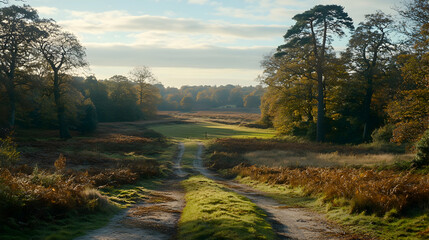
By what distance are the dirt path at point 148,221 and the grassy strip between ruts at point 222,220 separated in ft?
1.36

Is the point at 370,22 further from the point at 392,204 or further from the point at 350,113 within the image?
the point at 392,204

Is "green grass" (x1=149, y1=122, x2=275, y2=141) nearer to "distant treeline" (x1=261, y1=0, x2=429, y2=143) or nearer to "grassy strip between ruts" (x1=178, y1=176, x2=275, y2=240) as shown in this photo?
"distant treeline" (x1=261, y1=0, x2=429, y2=143)

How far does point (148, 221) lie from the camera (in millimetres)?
9898

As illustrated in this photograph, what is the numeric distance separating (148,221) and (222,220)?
2.29 metres

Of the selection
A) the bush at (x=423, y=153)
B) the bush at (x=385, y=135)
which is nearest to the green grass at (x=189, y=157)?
the bush at (x=423, y=153)

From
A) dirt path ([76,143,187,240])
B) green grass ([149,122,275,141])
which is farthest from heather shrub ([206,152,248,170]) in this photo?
green grass ([149,122,275,141])

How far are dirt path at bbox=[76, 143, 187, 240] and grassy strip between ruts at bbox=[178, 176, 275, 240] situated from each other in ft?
1.36

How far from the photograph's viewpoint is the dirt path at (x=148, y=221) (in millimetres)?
8195

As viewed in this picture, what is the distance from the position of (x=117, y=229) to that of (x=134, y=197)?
536 centimetres

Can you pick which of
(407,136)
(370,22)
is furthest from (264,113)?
(407,136)

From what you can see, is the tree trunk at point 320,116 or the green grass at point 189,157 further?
the tree trunk at point 320,116

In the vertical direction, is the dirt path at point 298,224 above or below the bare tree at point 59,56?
below

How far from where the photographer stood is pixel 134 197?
13969 millimetres

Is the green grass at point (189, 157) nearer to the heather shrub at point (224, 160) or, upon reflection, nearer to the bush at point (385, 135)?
the heather shrub at point (224, 160)
